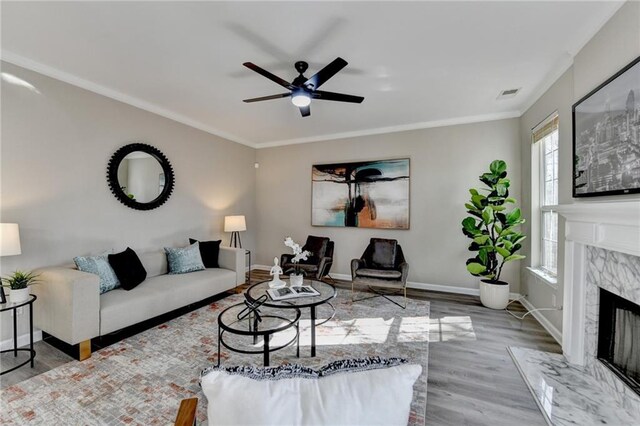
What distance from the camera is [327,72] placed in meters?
2.37

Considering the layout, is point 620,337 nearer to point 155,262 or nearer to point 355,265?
point 355,265

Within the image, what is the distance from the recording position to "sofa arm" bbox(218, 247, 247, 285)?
425 centimetres

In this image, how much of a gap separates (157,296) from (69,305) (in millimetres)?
770

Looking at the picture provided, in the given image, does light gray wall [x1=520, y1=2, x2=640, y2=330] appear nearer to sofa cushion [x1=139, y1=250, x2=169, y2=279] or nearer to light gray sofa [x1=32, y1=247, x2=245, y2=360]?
light gray sofa [x1=32, y1=247, x2=245, y2=360]

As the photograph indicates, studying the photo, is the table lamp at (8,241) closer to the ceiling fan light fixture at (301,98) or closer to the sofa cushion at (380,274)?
the ceiling fan light fixture at (301,98)

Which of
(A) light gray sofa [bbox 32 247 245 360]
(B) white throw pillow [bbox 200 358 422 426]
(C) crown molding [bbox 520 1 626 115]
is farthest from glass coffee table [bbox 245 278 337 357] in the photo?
(C) crown molding [bbox 520 1 626 115]

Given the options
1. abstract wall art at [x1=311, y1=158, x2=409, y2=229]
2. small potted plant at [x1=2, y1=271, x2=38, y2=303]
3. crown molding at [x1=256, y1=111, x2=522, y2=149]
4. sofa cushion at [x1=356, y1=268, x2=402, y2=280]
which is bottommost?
sofa cushion at [x1=356, y1=268, x2=402, y2=280]

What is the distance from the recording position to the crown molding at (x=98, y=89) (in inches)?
107

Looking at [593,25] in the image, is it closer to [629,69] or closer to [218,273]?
[629,69]

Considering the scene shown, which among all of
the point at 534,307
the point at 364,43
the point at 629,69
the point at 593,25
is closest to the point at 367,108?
the point at 364,43

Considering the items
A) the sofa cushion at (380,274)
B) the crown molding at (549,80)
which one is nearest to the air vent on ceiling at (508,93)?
the crown molding at (549,80)

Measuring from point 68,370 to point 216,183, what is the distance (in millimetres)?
3411

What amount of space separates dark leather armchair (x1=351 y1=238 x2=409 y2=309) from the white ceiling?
7.28 ft

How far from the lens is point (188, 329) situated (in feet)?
10.1
